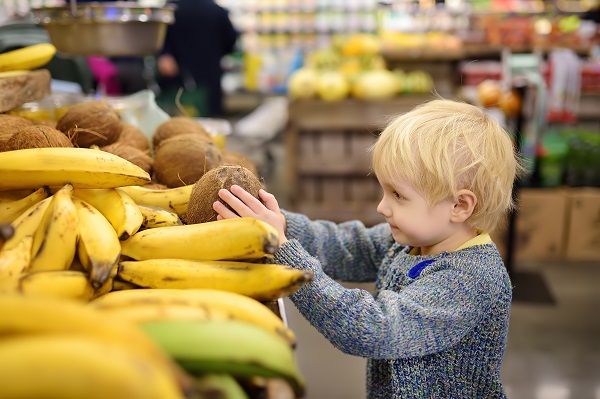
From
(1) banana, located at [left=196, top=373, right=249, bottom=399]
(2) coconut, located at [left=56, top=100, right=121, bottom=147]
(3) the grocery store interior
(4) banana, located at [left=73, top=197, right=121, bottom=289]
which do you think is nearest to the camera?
(1) banana, located at [left=196, top=373, right=249, bottom=399]

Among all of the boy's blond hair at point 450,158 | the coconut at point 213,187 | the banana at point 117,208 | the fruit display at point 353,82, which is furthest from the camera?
the fruit display at point 353,82

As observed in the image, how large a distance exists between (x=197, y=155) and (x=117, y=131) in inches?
10.8

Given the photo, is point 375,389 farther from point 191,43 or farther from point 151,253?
point 191,43

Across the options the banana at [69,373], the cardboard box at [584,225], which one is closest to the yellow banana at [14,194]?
the banana at [69,373]

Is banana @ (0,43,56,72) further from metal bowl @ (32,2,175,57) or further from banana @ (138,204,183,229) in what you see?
banana @ (138,204,183,229)

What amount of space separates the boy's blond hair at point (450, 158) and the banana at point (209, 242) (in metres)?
0.43

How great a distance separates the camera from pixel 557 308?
366cm

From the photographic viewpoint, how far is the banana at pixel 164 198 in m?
1.38

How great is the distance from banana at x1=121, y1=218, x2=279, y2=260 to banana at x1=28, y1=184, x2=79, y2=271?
Answer: 0.40ft

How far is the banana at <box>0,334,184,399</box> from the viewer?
0.53 meters

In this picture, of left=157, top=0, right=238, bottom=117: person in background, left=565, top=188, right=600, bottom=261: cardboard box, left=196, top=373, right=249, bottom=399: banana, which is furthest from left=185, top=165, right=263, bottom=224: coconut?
left=157, top=0, right=238, bottom=117: person in background

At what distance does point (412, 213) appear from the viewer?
4.51 feet

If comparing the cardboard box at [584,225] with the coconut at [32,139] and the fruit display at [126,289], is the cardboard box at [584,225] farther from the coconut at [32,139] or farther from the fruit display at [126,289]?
the coconut at [32,139]

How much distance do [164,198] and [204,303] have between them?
60cm
